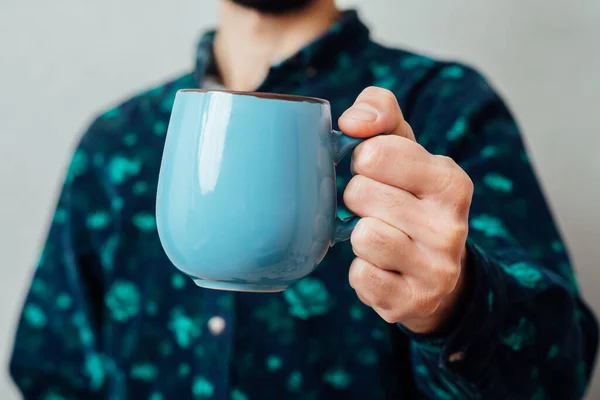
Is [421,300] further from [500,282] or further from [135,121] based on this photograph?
[135,121]

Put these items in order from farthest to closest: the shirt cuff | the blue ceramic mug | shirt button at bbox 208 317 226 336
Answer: shirt button at bbox 208 317 226 336 → the shirt cuff → the blue ceramic mug

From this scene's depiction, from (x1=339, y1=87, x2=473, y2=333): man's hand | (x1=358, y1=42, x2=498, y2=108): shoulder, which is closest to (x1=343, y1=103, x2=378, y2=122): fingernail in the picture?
(x1=339, y1=87, x2=473, y2=333): man's hand

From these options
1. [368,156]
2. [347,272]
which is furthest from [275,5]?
[368,156]

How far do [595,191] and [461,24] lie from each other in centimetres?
38

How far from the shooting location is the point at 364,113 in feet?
1.50

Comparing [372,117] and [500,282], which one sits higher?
[372,117]

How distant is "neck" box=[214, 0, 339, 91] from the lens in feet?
3.01

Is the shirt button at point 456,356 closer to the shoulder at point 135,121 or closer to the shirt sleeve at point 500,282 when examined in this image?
the shirt sleeve at point 500,282

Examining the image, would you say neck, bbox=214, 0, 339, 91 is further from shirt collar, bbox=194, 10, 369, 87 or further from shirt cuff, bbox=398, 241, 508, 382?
shirt cuff, bbox=398, 241, 508, 382

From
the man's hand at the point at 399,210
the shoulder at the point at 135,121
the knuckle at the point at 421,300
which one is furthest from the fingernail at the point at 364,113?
the shoulder at the point at 135,121

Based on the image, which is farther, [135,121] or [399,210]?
[135,121]

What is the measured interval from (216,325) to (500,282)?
1.32 ft

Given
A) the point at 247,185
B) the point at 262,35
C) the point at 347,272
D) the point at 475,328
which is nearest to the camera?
the point at 247,185

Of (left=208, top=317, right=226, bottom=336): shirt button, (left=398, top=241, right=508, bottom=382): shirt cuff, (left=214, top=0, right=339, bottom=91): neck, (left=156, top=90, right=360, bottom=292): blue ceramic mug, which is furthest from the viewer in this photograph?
(left=214, top=0, right=339, bottom=91): neck
